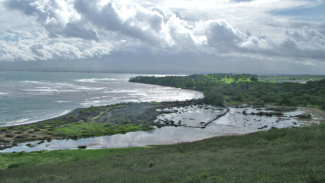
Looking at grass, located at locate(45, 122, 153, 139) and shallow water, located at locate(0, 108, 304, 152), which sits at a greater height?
grass, located at locate(45, 122, 153, 139)

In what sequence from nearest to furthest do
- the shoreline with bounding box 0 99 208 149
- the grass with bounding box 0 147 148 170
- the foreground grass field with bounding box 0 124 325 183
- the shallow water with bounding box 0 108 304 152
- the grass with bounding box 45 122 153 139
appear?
the foreground grass field with bounding box 0 124 325 183 < the grass with bounding box 0 147 148 170 < the shallow water with bounding box 0 108 304 152 < the shoreline with bounding box 0 99 208 149 < the grass with bounding box 45 122 153 139

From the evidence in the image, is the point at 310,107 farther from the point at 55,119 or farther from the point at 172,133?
the point at 55,119

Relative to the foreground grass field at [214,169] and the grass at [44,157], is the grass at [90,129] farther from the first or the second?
the foreground grass field at [214,169]

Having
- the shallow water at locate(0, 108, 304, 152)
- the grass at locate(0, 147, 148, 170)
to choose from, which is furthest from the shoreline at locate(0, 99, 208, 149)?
the grass at locate(0, 147, 148, 170)

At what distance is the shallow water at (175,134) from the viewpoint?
41031 millimetres

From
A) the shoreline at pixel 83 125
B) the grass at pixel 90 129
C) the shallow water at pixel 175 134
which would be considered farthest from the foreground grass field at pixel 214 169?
the grass at pixel 90 129

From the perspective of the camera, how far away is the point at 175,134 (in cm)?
4984

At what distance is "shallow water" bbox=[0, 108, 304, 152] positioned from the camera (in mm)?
41031

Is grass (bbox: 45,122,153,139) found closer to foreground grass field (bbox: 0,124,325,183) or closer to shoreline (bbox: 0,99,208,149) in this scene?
shoreline (bbox: 0,99,208,149)

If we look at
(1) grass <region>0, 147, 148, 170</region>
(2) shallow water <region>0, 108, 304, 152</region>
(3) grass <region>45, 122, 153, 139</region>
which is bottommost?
(2) shallow water <region>0, 108, 304, 152</region>

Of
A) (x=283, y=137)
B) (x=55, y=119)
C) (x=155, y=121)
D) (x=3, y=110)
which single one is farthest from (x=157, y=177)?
(x=3, y=110)

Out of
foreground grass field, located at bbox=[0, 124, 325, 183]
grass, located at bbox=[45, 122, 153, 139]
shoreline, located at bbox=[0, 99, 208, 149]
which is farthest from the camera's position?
grass, located at bbox=[45, 122, 153, 139]

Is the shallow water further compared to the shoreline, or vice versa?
the shoreline

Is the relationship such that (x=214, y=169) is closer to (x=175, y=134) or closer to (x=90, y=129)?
(x=175, y=134)
